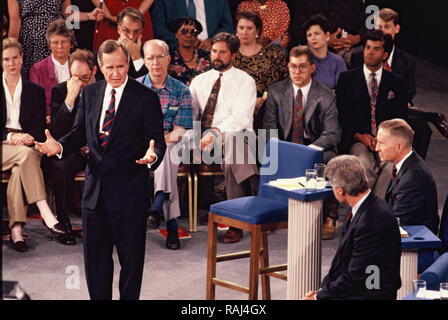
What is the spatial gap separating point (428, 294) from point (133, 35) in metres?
3.65

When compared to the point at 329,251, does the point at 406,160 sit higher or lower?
higher

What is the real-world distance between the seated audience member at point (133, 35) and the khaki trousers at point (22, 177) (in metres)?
0.92

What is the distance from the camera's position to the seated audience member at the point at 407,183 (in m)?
4.17

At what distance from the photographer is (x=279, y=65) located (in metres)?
6.42

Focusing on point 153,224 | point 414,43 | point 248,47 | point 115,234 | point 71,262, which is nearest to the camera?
point 115,234

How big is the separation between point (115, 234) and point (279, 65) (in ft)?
9.21

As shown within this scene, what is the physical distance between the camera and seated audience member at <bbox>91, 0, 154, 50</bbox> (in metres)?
6.52

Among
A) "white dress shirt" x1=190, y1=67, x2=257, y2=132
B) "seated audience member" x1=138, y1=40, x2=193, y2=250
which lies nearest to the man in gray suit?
"white dress shirt" x1=190, y1=67, x2=257, y2=132

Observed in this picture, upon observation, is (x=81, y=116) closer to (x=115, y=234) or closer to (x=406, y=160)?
(x=115, y=234)

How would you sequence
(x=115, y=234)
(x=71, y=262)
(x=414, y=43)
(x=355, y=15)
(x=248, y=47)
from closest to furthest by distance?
(x=115, y=234) → (x=71, y=262) → (x=248, y=47) → (x=355, y=15) → (x=414, y=43)

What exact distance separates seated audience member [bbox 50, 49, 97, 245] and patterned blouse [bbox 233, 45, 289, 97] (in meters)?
1.23

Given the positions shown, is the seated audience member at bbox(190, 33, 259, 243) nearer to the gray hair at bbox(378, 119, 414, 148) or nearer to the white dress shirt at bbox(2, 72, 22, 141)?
the white dress shirt at bbox(2, 72, 22, 141)

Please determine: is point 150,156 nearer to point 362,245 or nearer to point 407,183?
point 362,245
